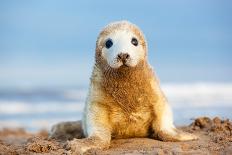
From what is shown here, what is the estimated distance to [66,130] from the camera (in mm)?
10906

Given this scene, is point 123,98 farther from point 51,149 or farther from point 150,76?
point 51,149

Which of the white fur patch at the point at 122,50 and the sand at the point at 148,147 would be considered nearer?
the sand at the point at 148,147

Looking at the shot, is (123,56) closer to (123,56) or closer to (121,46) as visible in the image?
(123,56)

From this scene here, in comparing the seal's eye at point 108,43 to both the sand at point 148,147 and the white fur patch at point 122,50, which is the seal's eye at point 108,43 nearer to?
the white fur patch at point 122,50

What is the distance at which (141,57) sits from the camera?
30.3ft

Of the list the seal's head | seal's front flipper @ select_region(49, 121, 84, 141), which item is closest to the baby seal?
the seal's head

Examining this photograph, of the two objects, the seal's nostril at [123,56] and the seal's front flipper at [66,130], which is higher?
the seal's nostril at [123,56]

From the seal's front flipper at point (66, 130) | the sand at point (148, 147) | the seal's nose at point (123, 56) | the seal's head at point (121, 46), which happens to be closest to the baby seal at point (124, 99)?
the seal's head at point (121, 46)

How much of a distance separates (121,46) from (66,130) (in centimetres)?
264

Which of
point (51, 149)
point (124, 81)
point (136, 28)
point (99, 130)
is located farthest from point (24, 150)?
point (136, 28)

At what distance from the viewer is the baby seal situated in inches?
361

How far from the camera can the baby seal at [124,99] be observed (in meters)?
9.18

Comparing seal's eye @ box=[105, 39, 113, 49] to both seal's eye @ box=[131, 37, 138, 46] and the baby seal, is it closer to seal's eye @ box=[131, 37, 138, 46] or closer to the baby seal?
the baby seal

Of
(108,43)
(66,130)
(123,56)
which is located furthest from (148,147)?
(66,130)
